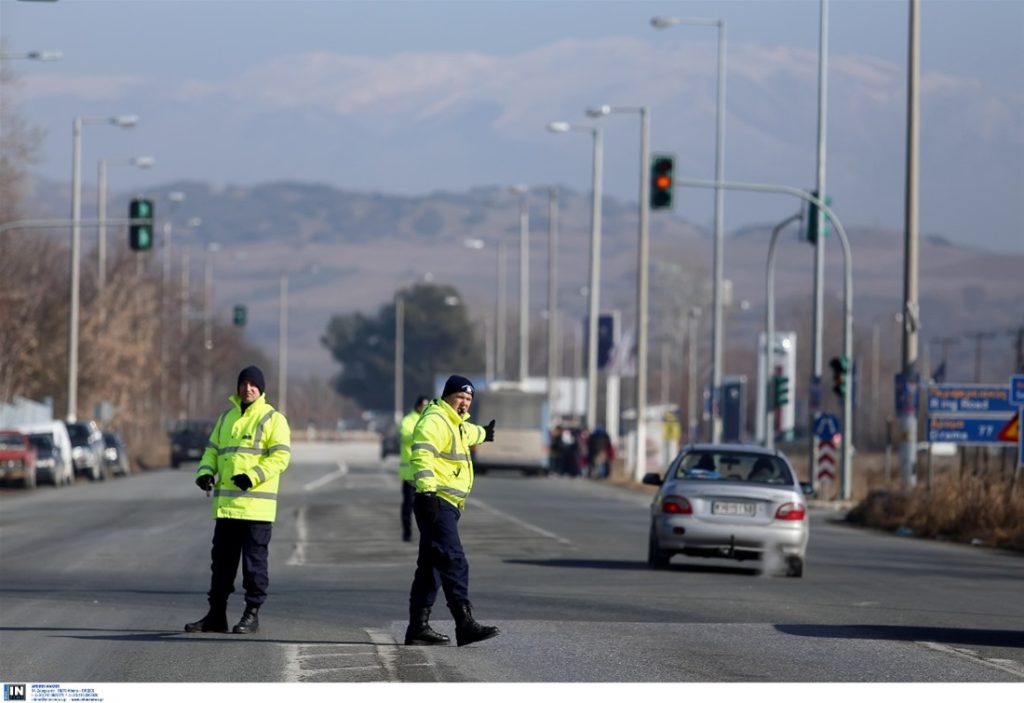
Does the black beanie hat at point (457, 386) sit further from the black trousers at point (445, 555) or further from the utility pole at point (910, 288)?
the utility pole at point (910, 288)

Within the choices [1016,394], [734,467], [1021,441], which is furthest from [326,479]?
[734,467]

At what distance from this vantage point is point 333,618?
55.6 feet

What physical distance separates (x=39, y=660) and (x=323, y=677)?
7.13 ft

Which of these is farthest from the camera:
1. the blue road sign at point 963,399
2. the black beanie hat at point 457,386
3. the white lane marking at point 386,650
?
the blue road sign at point 963,399

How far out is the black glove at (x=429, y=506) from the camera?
47.5 ft

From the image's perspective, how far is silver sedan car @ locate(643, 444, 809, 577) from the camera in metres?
22.8

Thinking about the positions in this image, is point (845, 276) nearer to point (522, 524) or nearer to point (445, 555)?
point (522, 524)

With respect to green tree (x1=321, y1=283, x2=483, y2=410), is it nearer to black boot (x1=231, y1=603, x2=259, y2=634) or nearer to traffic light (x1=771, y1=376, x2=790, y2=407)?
traffic light (x1=771, y1=376, x2=790, y2=407)

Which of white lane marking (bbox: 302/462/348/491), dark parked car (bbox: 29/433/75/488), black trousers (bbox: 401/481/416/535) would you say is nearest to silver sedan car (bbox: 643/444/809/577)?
black trousers (bbox: 401/481/416/535)

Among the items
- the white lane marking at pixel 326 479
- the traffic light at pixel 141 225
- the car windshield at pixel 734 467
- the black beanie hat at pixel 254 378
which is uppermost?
the traffic light at pixel 141 225

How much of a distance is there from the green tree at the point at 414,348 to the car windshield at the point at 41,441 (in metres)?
103

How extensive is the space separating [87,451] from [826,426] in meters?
23.3

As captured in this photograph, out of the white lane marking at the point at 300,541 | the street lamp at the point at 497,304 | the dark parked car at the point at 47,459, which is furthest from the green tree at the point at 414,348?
the white lane marking at the point at 300,541
